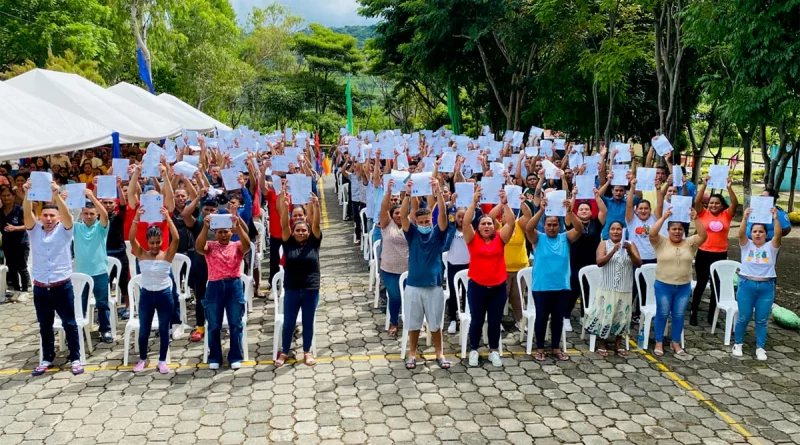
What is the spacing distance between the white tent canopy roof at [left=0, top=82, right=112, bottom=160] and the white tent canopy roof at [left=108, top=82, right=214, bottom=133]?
6.19m

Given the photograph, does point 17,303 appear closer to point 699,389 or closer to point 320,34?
point 699,389

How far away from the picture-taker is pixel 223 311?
6609 millimetres

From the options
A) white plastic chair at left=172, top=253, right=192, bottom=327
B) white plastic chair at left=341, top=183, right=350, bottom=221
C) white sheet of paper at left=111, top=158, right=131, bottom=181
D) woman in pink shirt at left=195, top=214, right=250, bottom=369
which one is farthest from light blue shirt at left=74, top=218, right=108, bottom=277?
white plastic chair at left=341, top=183, right=350, bottom=221

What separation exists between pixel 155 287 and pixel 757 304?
20.3 feet

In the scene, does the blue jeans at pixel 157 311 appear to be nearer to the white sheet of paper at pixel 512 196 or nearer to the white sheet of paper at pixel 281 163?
the white sheet of paper at pixel 512 196

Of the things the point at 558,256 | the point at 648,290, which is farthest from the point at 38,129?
the point at 648,290

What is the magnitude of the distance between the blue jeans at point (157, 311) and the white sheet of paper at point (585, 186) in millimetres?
4517

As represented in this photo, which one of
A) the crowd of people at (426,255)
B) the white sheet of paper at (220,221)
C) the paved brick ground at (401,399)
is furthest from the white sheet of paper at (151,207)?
the paved brick ground at (401,399)

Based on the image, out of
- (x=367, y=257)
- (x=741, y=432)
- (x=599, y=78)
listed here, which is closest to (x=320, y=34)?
(x=599, y=78)

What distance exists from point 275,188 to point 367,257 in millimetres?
2891

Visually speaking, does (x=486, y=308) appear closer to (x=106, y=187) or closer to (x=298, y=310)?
(x=298, y=310)

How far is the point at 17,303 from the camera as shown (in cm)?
908

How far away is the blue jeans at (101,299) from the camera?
23.7ft

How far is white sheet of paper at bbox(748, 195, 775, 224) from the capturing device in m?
6.94
